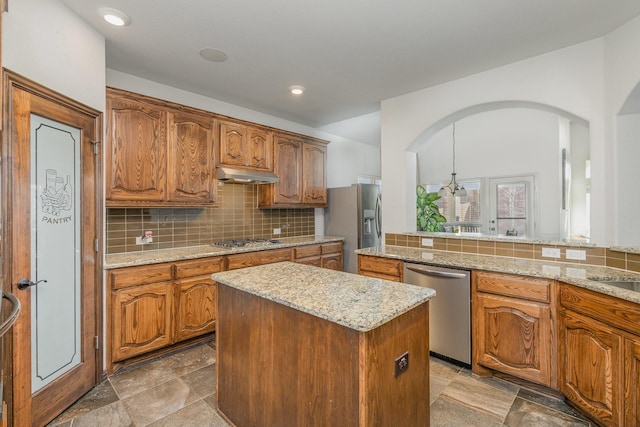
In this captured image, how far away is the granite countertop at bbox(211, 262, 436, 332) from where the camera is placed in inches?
49.7

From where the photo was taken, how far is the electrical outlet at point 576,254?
246 cm

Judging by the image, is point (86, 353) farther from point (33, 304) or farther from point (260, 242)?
point (260, 242)

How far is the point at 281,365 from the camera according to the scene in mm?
1536

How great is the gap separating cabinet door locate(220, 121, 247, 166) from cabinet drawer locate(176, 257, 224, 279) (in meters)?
1.12

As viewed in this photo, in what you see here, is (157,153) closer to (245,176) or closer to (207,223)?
(245,176)

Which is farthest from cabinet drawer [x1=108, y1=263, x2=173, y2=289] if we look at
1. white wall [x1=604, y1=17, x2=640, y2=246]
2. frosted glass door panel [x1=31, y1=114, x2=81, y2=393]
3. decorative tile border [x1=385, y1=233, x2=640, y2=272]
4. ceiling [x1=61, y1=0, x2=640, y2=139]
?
white wall [x1=604, y1=17, x2=640, y2=246]

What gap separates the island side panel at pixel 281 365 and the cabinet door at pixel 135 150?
1.55 metres

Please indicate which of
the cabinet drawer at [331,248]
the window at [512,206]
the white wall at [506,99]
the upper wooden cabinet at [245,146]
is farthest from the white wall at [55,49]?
the window at [512,206]

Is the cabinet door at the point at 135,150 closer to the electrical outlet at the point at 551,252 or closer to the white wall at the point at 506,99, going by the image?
the white wall at the point at 506,99

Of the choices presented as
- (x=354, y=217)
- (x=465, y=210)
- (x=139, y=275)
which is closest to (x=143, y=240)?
(x=139, y=275)

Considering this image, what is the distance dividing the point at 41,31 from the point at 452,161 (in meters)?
6.60

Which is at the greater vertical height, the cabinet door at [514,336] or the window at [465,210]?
the window at [465,210]

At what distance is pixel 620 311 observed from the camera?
67.4 inches

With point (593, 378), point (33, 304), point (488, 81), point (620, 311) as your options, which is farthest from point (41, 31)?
point (593, 378)
